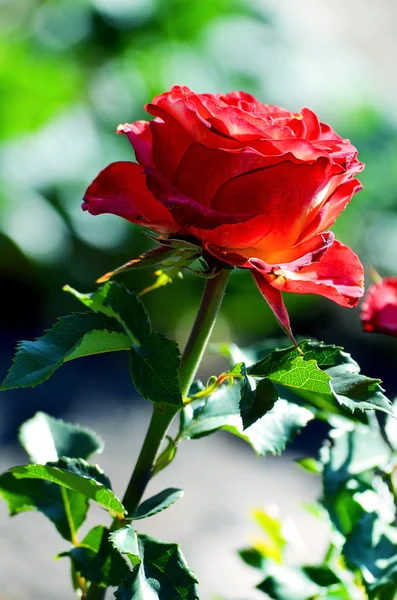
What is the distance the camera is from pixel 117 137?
1886mm

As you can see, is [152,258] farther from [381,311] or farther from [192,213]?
[381,311]

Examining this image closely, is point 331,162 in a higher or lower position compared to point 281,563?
higher

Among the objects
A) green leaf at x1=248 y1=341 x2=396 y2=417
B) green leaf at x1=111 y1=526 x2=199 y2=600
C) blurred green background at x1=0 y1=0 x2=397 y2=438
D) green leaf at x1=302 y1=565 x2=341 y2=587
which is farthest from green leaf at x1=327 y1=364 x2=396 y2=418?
blurred green background at x1=0 y1=0 x2=397 y2=438

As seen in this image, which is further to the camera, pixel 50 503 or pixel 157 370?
pixel 50 503

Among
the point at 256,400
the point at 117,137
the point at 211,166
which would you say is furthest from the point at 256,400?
the point at 117,137

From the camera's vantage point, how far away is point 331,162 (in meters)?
0.34

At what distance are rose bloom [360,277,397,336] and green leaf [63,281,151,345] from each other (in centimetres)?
17

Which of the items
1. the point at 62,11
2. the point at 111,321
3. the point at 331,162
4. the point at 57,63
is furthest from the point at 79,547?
the point at 62,11

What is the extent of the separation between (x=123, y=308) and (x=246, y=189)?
0.10 metres

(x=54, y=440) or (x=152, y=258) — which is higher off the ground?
(x=152, y=258)

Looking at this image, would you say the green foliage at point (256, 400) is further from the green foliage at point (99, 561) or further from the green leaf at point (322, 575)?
the green leaf at point (322, 575)

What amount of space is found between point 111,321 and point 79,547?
141 millimetres

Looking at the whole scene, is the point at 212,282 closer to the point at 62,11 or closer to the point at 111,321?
the point at 111,321

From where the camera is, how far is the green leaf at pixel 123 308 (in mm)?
398
